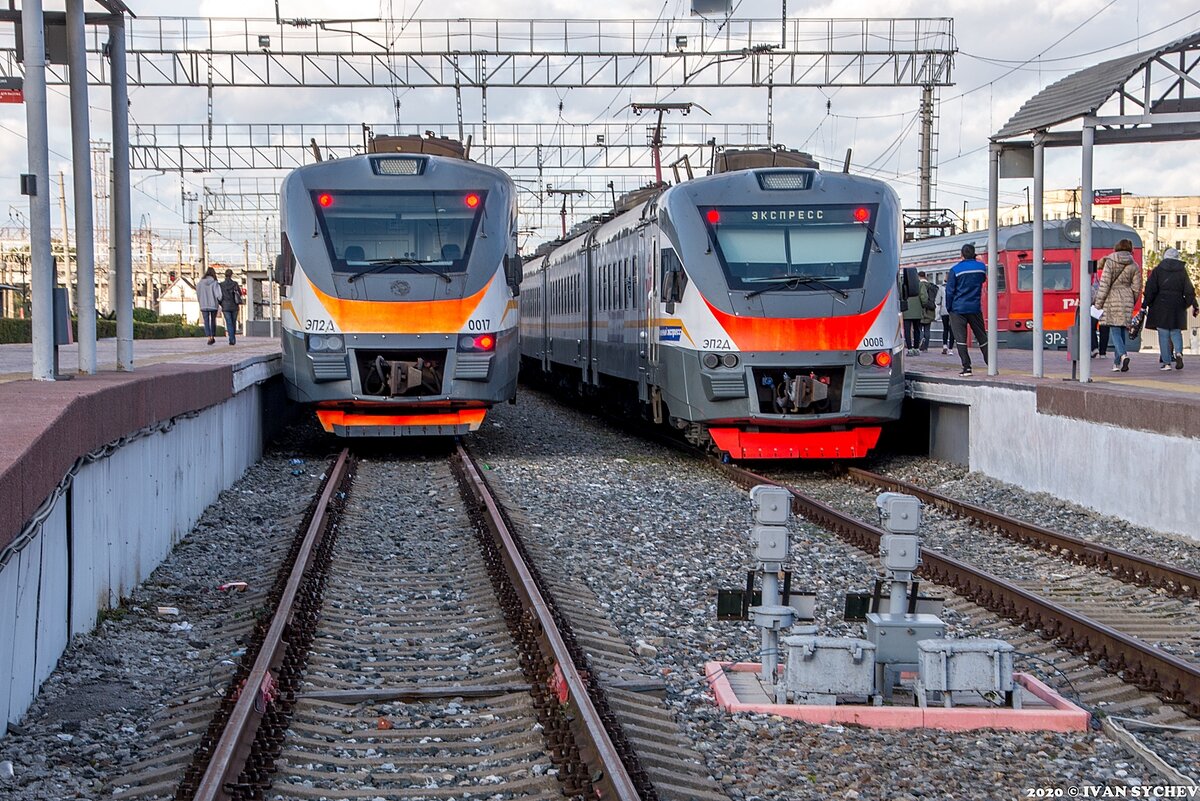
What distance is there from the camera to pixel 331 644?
23.2 feet

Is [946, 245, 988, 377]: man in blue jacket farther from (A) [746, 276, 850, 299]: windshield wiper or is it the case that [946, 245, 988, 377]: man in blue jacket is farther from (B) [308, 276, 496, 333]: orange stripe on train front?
(B) [308, 276, 496, 333]: orange stripe on train front

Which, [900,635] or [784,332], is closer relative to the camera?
[900,635]

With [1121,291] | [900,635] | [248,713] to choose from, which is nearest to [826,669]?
[900,635]

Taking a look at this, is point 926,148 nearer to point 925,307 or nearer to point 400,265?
point 925,307

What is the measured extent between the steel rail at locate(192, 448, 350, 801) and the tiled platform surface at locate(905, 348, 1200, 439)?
20.2ft

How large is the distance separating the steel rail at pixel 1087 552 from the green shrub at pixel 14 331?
25.4 meters

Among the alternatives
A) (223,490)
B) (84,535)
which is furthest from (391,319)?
(84,535)

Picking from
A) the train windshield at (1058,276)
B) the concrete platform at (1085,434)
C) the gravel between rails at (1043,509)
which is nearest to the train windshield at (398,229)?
the gravel between rails at (1043,509)


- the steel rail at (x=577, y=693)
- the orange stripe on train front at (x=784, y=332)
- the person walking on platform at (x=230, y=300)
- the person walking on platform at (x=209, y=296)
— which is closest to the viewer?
the steel rail at (x=577, y=693)

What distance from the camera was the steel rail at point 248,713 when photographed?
467 cm

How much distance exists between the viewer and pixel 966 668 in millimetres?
5793

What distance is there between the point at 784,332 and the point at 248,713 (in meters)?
9.74

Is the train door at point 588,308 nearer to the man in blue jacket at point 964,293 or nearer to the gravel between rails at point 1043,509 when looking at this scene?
the man in blue jacket at point 964,293

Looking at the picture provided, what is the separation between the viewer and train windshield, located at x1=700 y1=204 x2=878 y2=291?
14.6 meters
